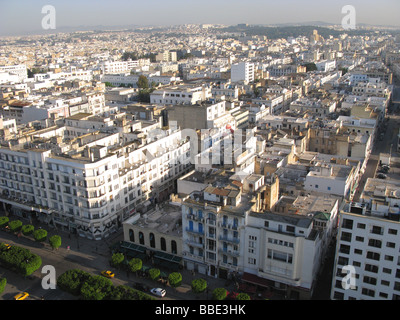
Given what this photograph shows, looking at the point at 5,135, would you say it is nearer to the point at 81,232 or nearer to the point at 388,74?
the point at 81,232

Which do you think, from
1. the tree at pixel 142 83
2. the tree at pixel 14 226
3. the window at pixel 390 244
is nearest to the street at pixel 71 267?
the tree at pixel 14 226

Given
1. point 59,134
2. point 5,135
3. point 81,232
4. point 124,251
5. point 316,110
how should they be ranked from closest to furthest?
point 124,251, point 81,232, point 5,135, point 59,134, point 316,110

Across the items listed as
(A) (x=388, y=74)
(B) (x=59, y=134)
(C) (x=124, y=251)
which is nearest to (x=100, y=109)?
(B) (x=59, y=134)

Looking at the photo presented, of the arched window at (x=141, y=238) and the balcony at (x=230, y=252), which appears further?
the arched window at (x=141, y=238)

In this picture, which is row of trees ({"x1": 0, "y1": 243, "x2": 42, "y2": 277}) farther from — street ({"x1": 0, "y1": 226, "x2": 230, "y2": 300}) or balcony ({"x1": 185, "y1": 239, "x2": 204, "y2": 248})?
balcony ({"x1": 185, "y1": 239, "x2": 204, "y2": 248})

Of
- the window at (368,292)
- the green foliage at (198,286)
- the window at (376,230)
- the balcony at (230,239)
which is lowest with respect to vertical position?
the green foliage at (198,286)

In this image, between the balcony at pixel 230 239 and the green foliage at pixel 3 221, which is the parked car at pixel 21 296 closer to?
the green foliage at pixel 3 221

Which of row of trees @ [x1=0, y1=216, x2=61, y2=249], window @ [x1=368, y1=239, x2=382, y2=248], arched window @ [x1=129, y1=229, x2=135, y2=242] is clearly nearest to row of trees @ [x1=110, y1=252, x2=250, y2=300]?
arched window @ [x1=129, y1=229, x2=135, y2=242]

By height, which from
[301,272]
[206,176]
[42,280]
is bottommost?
[42,280]
